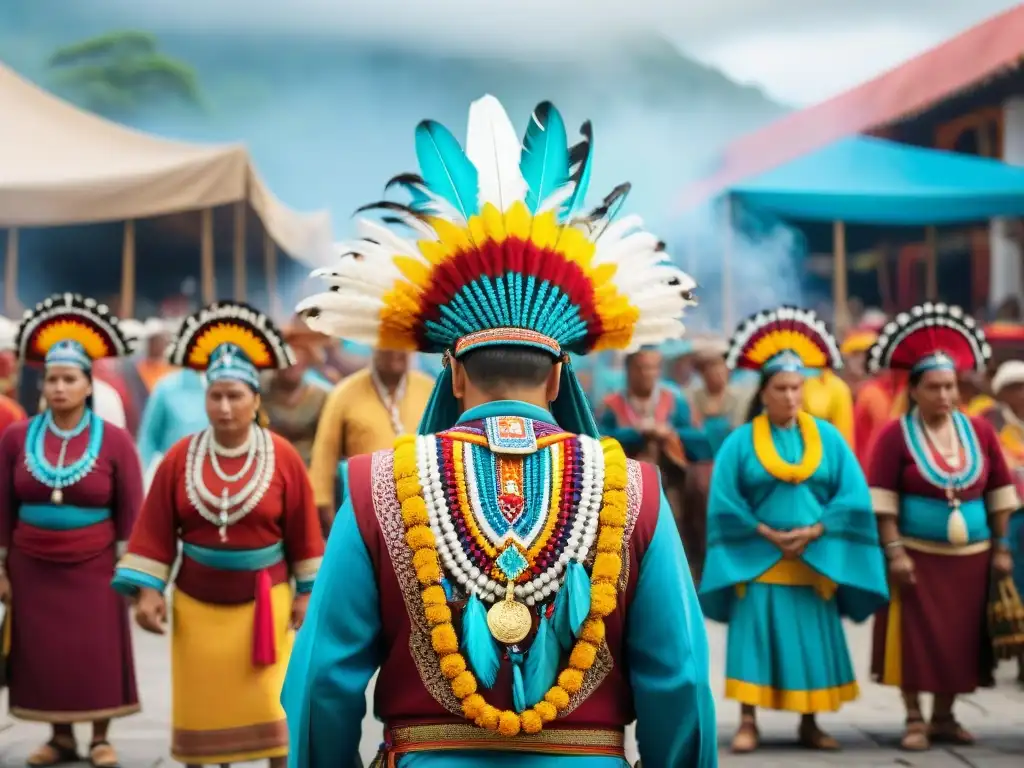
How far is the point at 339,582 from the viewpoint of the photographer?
9.44 ft

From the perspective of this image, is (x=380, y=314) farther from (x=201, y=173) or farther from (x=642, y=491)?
(x=201, y=173)

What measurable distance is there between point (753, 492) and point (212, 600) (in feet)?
8.27

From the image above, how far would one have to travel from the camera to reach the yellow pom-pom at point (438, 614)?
287cm

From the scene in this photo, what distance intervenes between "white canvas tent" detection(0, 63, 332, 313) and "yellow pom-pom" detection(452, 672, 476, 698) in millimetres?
13914

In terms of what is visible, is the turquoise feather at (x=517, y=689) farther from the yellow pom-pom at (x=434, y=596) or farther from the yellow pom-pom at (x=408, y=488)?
the yellow pom-pom at (x=408, y=488)

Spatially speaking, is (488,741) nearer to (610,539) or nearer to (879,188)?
(610,539)

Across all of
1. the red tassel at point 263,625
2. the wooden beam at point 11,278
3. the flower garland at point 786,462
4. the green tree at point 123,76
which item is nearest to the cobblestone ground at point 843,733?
the red tassel at point 263,625

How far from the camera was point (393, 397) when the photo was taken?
7.86 meters

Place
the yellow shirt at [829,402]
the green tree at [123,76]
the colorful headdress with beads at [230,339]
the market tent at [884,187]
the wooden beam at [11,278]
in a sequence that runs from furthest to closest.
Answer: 1. the green tree at [123,76]
2. the wooden beam at [11,278]
3. the market tent at [884,187]
4. the yellow shirt at [829,402]
5. the colorful headdress with beads at [230,339]

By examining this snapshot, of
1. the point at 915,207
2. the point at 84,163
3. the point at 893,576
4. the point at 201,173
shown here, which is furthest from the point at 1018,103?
the point at 893,576

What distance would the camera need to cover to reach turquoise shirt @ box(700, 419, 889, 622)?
22.3 ft

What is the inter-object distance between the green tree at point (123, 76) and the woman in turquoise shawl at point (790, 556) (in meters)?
23.1

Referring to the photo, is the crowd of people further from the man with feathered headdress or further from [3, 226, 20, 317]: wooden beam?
[3, 226, 20, 317]: wooden beam

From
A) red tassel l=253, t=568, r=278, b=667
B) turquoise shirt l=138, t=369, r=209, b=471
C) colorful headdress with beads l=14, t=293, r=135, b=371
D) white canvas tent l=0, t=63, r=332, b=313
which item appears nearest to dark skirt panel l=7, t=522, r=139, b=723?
colorful headdress with beads l=14, t=293, r=135, b=371
